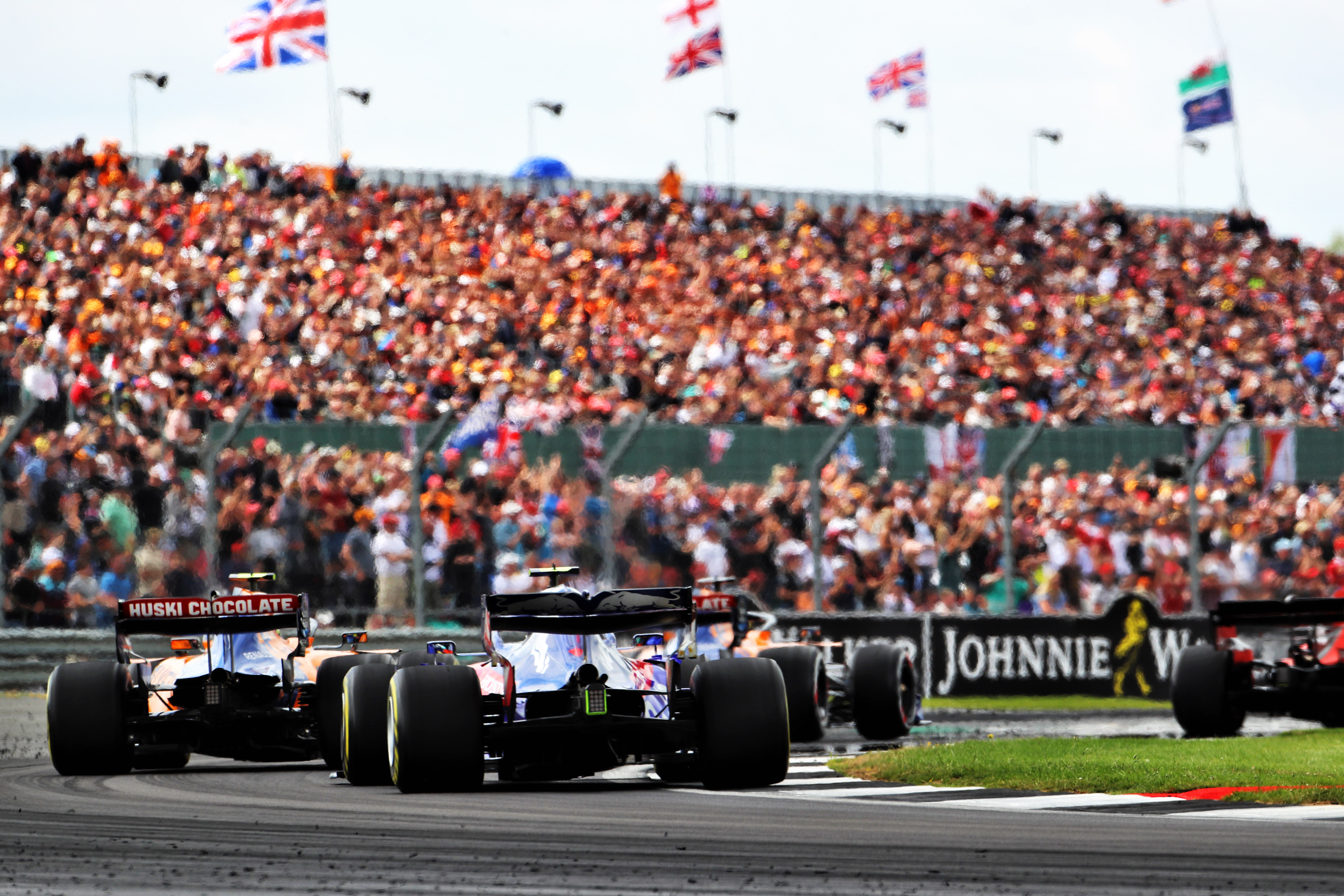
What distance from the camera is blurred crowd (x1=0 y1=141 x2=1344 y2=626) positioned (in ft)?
59.1

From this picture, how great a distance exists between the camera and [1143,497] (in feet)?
71.6

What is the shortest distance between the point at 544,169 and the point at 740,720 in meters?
27.1

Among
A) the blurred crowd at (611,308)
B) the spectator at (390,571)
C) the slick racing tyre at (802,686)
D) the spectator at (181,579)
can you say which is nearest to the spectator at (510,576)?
the spectator at (390,571)

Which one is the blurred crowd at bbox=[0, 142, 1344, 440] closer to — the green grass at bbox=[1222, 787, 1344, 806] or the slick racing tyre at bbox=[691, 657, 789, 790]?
the slick racing tyre at bbox=[691, 657, 789, 790]

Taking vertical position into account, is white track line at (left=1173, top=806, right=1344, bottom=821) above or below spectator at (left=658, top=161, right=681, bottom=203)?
below

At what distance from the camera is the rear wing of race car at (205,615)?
13.1 meters

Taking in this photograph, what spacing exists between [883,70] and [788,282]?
9.33 metres

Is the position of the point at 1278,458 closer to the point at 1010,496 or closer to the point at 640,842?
the point at 1010,496

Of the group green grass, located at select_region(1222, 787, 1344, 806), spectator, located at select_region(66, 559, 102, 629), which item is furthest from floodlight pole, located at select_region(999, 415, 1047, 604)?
green grass, located at select_region(1222, 787, 1344, 806)

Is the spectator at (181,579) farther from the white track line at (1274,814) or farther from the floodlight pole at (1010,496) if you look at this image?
the white track line at (1274,814)

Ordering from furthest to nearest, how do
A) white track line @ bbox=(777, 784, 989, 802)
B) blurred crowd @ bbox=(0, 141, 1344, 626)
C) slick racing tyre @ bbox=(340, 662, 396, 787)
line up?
1. blurred crowd @ bbox=(0, 141, 1344, 626)
2. slick racing tyre @ bbox=(340, 662, 396, 787)
3. white track line @ bbox=(777, 784, 989, 802)

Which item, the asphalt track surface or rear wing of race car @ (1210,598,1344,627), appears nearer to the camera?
the asphalt track surface

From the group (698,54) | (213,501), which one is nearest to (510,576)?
(213,501)

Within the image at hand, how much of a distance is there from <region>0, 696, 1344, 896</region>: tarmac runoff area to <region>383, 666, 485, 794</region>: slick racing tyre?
163mm
